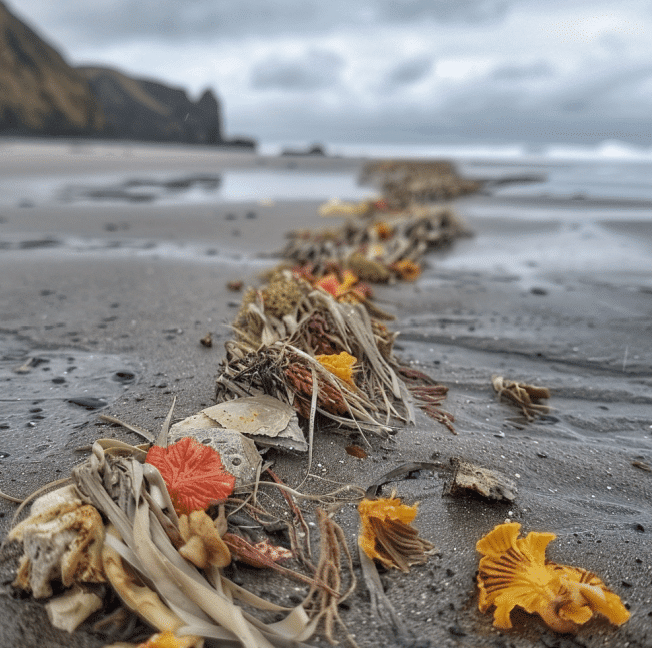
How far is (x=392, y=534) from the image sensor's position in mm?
1768

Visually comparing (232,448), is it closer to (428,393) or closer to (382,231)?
(428,393)

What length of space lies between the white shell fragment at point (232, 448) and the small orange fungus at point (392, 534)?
1.39 ft

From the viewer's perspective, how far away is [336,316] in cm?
292

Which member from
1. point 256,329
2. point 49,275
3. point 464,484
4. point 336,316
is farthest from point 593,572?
point 49,275

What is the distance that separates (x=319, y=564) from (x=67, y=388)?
5.71ft

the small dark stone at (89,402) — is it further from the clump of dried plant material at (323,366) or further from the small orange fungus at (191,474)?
the small orange fungus at (191,474)

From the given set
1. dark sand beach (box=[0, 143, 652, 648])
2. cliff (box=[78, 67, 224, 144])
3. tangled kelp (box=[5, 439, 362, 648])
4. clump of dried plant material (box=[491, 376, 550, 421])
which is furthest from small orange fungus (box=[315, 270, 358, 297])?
cliff (box=[78, 67, 224, 144])

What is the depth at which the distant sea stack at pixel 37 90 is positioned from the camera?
58375 mm

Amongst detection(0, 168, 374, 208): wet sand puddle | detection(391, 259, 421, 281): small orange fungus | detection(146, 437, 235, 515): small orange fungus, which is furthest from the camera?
detection(0, 168, 374, 208): wet sand puddle

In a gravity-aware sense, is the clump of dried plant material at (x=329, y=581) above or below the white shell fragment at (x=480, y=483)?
below

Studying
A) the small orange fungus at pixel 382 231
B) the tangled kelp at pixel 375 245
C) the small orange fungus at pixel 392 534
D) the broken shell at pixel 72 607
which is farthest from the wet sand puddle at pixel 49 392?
the small orange fungus at pixel 382 231

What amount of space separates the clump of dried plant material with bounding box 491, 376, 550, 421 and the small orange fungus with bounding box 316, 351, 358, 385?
0.84 meters

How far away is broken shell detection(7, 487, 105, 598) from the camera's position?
1.47 meters

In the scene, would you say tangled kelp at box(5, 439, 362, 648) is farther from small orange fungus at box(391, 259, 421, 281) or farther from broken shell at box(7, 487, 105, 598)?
small orange fungus at box(391, 259, 421, 281)
